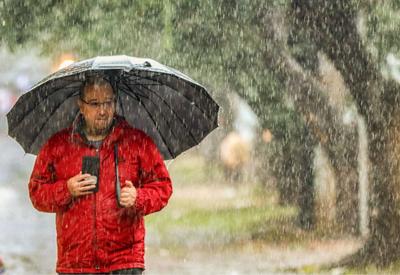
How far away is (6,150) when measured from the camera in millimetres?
47875

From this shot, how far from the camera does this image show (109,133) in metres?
4.95

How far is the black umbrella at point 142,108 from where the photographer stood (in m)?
5.19

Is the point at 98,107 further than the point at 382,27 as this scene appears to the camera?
No

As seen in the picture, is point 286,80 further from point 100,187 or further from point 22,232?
point 100,187

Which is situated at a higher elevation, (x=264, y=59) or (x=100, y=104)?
(x=264, y=59)

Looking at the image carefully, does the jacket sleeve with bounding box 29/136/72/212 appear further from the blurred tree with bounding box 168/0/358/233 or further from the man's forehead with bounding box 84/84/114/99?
the blurred tree with bounding box 168/0/358/233

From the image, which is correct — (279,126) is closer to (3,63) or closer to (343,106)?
(343,106)

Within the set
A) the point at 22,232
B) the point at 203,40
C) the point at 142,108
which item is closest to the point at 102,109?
the point at 142,108

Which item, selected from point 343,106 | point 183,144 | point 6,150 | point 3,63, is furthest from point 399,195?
point 3,63

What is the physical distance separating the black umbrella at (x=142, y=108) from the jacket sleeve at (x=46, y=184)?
35 cm

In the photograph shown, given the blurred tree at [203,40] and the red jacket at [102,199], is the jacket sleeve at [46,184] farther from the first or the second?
the blurred tree at [203,40]

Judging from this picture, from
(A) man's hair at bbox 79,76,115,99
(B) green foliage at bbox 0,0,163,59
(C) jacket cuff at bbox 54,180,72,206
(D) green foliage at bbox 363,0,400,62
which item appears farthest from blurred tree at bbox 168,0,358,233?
(C) jacket cuff at bbox 54,180,72,206

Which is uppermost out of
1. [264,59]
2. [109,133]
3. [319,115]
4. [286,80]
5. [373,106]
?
[264,59]

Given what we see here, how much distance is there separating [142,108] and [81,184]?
83 centimetres
